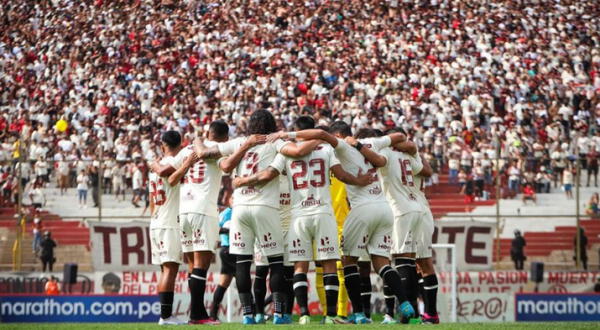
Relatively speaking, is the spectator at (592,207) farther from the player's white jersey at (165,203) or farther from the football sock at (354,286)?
the player's white jersey at (165,203)

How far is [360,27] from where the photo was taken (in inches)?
1801

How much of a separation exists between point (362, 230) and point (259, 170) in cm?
156

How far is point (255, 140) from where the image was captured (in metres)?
12.5

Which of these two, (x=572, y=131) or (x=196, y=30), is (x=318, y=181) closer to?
(x=572, y=131)

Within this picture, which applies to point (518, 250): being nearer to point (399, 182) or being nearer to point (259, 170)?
point (399, 182)

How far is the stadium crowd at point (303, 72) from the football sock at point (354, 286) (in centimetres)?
1955

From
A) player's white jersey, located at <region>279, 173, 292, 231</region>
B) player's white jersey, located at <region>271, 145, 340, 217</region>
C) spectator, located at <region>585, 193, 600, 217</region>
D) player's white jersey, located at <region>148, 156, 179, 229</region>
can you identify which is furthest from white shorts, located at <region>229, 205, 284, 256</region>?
spectator, located at <region>585, 193, 600, 217</region>

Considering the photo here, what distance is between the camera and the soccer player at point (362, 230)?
12.9 m

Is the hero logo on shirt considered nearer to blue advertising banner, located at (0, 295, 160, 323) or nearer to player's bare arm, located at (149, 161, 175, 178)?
player's bare arm, located at (149, 161, 175, 178)

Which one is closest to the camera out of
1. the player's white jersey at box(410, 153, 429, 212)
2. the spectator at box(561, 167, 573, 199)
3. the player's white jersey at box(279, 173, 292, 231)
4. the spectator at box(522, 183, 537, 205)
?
the player's white jersey at box(279, 173, 292, 231)

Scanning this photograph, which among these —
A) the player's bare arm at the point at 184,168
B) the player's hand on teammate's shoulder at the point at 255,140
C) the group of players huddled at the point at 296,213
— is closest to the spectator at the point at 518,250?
the group of players huddled at the point at 296,213

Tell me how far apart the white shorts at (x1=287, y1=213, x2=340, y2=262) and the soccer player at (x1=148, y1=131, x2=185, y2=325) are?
5.86 ft

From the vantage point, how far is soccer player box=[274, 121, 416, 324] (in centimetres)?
1295

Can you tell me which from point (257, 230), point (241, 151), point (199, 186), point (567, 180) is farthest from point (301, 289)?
point (567, 180)
